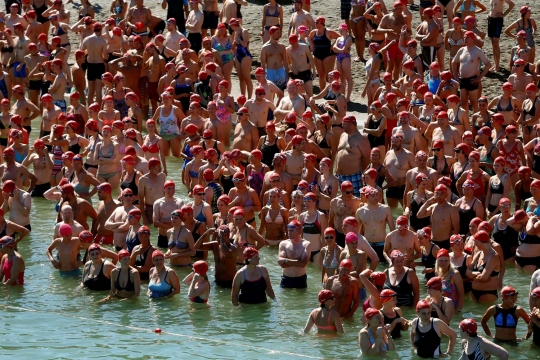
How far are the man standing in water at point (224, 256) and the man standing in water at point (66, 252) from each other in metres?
1.87

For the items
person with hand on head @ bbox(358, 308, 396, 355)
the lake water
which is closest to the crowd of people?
person with hand on head @ bbox(358, 308, 396, 355)

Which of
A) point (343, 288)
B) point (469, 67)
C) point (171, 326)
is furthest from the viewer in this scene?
point (469, 67)

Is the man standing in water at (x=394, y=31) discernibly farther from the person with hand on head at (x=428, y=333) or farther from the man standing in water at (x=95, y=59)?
the person with hand on head at (x=428, y=333)

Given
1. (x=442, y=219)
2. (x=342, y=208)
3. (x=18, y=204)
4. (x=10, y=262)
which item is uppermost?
(x=18, y=204)

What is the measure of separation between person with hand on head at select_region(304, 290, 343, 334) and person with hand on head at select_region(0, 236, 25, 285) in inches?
168

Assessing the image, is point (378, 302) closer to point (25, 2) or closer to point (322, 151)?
point (322, 151)

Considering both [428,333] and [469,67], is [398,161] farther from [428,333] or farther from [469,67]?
[428,333]

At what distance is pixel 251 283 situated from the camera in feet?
55.6

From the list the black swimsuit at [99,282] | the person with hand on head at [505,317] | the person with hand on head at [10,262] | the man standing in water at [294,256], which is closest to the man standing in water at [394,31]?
the man standing in water at [294,256]

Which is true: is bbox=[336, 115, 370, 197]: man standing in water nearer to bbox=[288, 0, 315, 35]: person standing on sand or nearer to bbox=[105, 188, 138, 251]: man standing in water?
bbox=[105, 188, 138, 251]: man standing in water

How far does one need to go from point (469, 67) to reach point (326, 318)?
7629 millimetres

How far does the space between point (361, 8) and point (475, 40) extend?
333 cm

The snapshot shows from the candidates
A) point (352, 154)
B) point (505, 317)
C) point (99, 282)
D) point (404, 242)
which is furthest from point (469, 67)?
point (99, 282)

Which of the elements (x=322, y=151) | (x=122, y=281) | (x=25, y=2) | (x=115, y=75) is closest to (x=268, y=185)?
(x=322, y=151)
